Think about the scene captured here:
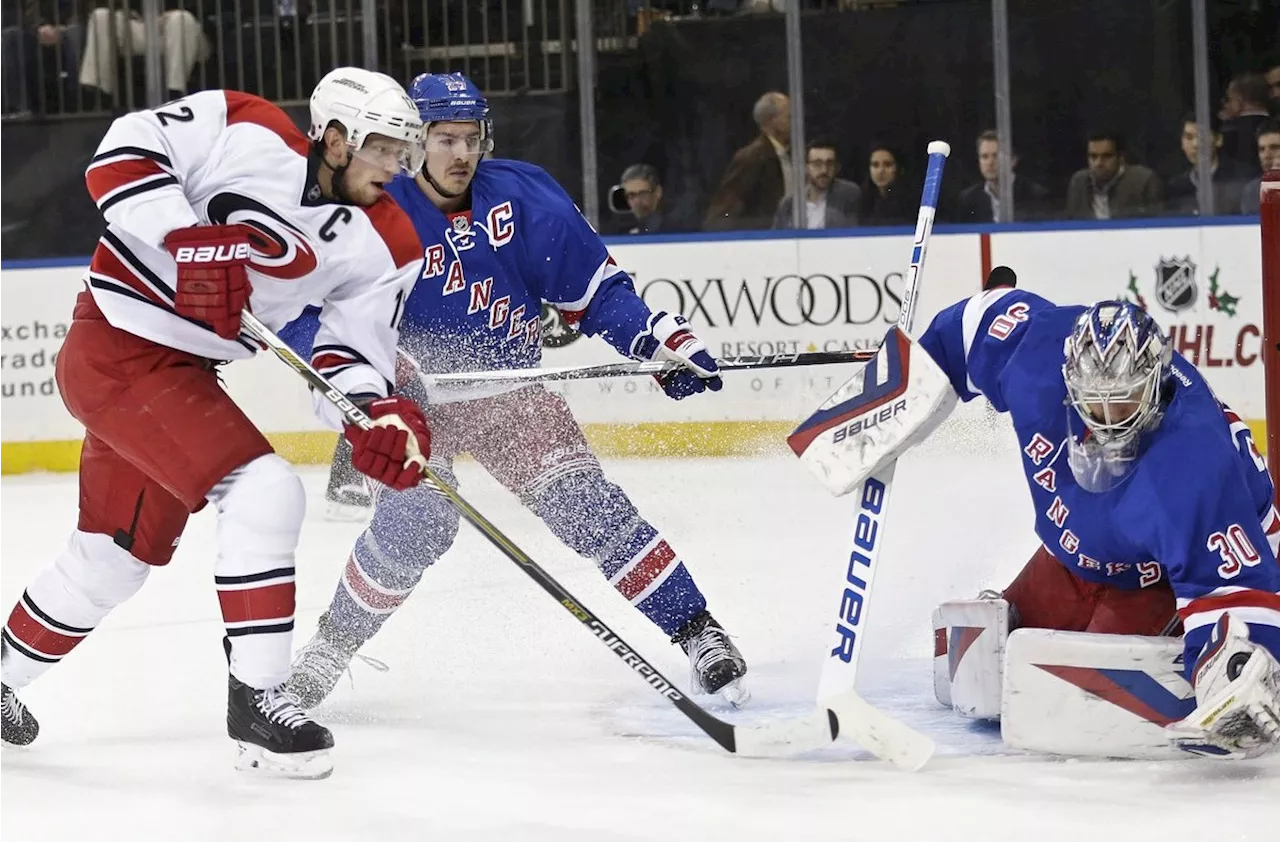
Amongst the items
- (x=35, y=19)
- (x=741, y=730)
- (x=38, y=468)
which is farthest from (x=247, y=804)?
(x=35, y=19)

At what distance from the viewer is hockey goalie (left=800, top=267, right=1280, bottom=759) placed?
2629mm

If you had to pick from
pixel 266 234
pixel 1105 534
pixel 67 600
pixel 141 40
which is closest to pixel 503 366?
pixel 266 234

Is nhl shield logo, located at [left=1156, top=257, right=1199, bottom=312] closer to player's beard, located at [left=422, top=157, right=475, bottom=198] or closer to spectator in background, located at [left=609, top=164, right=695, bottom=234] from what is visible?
spectator in background, located at [left=609, top=164, right=695, bottom=234]

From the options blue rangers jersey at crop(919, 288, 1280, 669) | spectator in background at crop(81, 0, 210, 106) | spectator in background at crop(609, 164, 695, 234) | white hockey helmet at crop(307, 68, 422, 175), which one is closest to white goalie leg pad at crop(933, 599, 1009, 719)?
blue rangers jersey at crop(919, 288, 1280, 669)

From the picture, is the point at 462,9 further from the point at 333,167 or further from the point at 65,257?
the point at 333,167

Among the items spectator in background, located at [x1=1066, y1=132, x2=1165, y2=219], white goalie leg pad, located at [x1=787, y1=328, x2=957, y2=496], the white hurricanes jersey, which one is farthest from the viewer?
spectator in background, located at [x1=1066, y1=132, x2=1165, y2=219]

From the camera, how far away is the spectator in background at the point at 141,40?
706cm

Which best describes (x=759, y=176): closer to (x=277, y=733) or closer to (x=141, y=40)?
(x=141, y=40)

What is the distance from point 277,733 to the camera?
9.11ft

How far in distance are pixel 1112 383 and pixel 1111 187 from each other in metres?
3.82

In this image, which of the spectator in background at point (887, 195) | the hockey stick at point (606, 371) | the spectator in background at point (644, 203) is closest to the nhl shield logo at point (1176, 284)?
the spectator in background at point (887, 195)

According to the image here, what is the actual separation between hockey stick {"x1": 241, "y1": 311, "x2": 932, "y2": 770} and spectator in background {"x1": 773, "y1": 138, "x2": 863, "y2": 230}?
12.4 feet

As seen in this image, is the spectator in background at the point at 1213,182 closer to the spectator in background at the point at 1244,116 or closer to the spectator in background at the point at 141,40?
the spectator in background at the point at 1244,116

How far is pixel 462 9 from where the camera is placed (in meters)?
6.89
